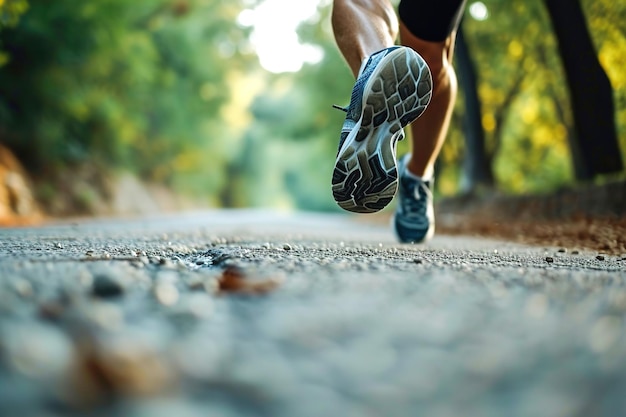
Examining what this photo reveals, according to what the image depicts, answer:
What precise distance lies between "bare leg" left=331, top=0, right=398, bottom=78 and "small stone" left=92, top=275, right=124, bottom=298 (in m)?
1.28

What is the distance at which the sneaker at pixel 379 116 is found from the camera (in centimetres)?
178

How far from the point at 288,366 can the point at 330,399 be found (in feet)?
0.25

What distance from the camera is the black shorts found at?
93.7 inches

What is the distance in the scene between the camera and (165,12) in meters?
17.5

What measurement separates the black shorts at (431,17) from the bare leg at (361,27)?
27cm

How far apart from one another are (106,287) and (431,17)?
1.92 m

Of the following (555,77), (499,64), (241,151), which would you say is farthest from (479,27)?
(241,151)

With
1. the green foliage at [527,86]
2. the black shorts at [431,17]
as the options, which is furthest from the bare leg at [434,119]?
the green foliage at [527,86]

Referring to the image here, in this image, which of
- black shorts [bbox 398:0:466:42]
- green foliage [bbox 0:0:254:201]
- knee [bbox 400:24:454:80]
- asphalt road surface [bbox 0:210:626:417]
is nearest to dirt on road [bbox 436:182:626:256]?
knee [bbox 400:24:454:80]

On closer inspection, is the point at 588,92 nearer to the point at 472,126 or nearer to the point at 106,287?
the point at 472,126

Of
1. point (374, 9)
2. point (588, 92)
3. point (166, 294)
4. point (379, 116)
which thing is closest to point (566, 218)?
point (588, 92)

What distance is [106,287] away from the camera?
3.03 ft

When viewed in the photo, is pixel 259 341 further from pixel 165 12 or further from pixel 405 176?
pixel 165 12

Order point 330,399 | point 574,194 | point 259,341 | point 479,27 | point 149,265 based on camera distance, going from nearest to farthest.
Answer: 1. point 330,399
2. point 259,341
3. point 149,265
4. point 574,194
5. point 479,27
